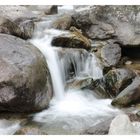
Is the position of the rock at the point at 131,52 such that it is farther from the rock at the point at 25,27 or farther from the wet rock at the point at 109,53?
the rock at the point at 25,27

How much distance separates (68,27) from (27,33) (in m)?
1.29

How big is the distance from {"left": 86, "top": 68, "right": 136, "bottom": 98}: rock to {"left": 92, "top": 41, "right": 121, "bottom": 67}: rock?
0.91 m

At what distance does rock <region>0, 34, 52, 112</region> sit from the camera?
5.10 metres

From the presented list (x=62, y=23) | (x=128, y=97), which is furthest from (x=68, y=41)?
(x=128, y=97)

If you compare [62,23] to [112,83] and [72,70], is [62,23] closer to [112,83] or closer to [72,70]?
[72,70]

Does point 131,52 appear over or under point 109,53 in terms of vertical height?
under

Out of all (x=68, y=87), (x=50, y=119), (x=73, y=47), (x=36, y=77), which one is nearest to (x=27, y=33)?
(x=73, y=47)

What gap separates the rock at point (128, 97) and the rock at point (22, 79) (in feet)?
4.03

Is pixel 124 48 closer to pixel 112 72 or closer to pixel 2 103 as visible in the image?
pixel 112 72

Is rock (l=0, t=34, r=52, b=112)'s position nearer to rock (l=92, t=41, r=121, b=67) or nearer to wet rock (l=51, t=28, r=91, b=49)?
wet rock (l=51, t=28, r=91, b=49)

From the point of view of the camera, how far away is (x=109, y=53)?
7.73m

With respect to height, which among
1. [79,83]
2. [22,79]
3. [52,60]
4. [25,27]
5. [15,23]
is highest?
[15,23]

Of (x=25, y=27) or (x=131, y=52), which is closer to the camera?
(x=25, y=27)

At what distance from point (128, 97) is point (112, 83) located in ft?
2.24
